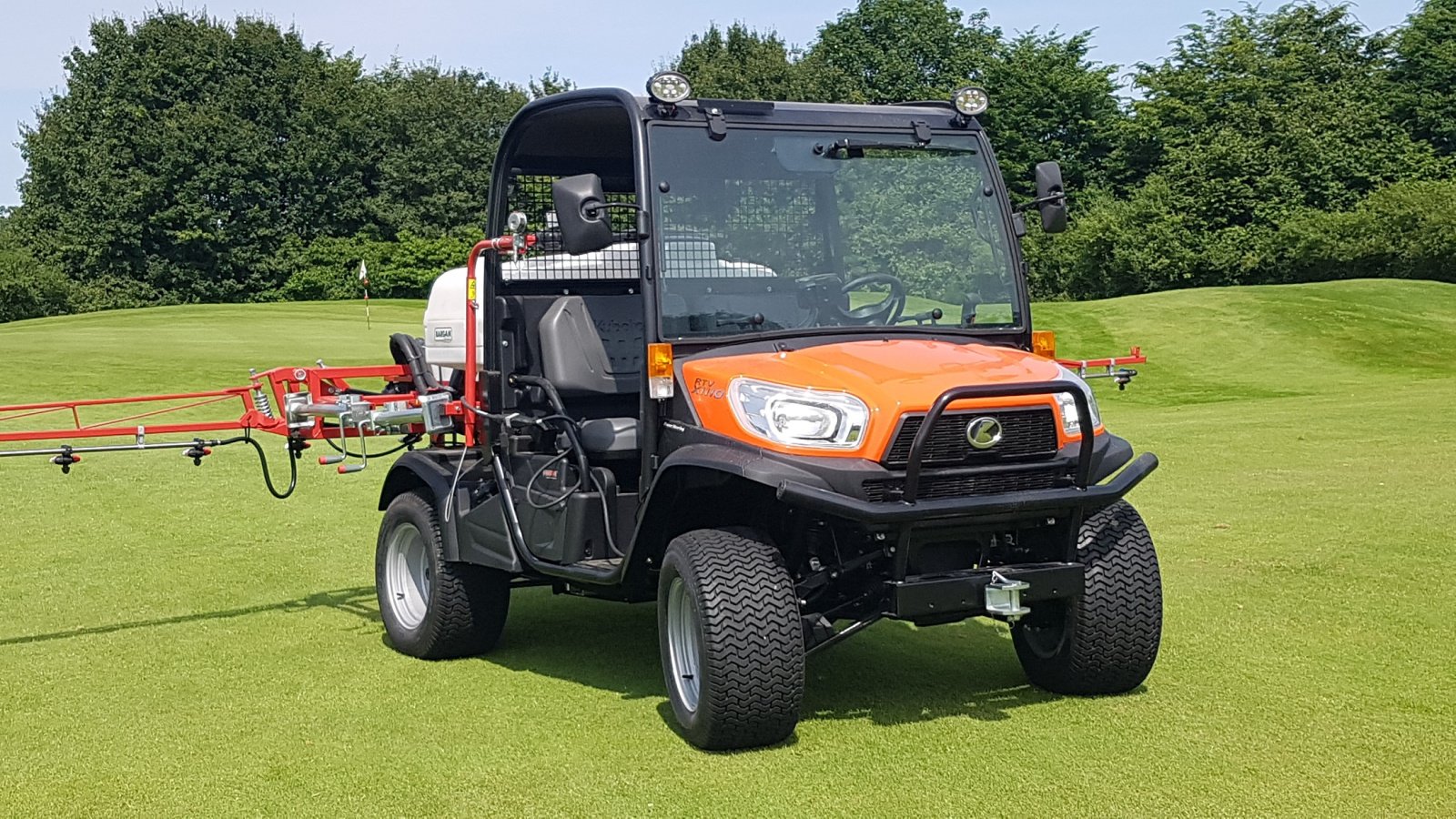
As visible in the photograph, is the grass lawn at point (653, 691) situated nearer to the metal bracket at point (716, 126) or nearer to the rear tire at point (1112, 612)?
the rear tire at point (1112, 612)

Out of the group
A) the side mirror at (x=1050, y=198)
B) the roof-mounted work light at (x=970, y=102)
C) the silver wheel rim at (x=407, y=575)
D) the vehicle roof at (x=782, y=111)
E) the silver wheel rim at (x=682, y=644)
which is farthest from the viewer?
the silver wheel rim at (x=407, y=575)

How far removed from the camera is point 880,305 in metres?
6.07

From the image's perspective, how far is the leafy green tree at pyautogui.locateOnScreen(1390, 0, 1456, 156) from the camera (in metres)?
47.0

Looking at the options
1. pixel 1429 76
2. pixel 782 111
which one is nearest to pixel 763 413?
pixel 782 111

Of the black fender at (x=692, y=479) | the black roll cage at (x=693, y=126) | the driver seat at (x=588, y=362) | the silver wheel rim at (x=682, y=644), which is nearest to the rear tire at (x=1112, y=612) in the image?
the black roll cage at (x=693, y=126)

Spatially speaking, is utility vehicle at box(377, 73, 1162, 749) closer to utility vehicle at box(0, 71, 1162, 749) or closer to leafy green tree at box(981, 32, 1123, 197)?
utility vehicle at box(0, 71, 1162, 749)

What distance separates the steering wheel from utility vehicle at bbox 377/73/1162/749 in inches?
0.5

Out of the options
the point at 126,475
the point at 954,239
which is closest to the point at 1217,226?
the point at 126,475

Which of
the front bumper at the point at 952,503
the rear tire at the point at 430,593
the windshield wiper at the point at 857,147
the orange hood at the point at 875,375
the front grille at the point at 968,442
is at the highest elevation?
the windshield wiper at the point at 857,147

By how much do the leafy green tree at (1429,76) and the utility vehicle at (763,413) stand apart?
4590 centimetres

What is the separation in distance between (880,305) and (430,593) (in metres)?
2.58

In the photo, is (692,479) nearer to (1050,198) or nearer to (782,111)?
(782,111)

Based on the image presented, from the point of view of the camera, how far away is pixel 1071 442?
5.46 meters

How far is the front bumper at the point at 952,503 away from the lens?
5000mm
